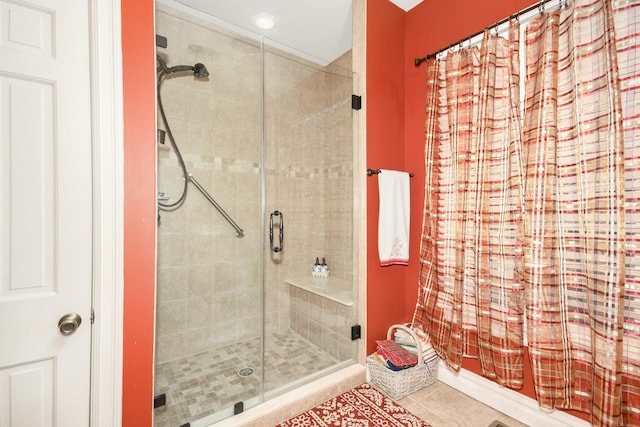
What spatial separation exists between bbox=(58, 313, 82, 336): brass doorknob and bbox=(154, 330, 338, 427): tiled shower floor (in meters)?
0.44

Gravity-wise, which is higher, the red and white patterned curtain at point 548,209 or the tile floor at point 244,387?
the red and white patterned curtain at point 548,209

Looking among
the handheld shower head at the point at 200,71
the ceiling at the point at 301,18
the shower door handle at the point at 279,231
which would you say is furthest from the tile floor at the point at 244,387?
the ceiling at the point at 301,18

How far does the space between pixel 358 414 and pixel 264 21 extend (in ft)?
9.97

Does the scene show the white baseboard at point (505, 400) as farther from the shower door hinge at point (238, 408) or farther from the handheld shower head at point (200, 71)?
the handheld shower head at point (200, 71)

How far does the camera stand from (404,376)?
182 centimetres

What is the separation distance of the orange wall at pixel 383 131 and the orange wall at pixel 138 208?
1402 mm

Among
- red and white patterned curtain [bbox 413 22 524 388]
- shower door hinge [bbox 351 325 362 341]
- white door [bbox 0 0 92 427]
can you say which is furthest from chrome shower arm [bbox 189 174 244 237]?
red and white patterned curtain [bbox 413 22 524 388]

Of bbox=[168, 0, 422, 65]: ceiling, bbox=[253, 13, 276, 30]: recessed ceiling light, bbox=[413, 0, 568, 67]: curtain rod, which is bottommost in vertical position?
bbox=[413, 0, 568, 67]: curtain rod

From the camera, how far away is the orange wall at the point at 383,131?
6.86ft

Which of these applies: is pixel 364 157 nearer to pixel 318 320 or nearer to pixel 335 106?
pixel 335 106

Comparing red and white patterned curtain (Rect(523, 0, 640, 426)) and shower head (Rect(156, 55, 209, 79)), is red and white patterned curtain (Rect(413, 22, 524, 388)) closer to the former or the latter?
red and white patterned curtain (Rect(523, 0, 640, 426))

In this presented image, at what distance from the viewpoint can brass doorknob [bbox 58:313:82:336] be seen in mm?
1087

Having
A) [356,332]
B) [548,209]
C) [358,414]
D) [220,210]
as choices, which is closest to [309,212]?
[220,210]

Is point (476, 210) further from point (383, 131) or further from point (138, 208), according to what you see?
point (138, 208)
